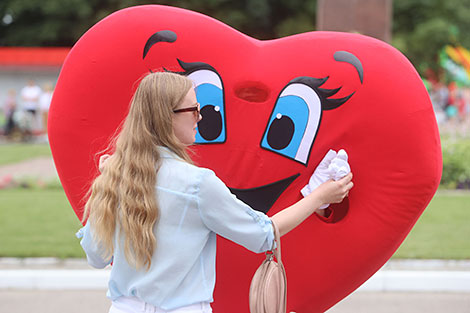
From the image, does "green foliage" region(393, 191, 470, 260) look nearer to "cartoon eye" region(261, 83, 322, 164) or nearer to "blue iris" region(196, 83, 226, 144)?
"cartoon eye" region(261, 83, 322, 164)

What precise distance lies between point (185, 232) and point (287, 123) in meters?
1.09

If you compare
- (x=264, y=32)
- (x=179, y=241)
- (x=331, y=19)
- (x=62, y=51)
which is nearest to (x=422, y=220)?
(x=331, y=19)

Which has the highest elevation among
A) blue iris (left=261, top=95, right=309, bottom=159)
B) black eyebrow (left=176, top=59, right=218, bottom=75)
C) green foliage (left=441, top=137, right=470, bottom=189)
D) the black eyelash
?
black eyebrow (left=176, top=59, right=218, bottom=75)

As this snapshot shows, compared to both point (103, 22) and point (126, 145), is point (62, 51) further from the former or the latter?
point (126, 145)

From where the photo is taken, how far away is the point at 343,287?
285cm

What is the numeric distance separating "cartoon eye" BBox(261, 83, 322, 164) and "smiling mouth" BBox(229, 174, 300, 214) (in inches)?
6.7

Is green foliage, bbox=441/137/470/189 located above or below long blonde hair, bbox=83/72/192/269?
below

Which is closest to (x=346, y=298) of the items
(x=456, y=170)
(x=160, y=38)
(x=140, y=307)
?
(x=160, y=38)

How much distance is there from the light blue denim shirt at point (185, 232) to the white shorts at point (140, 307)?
20 mm

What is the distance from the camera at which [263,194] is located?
9.24 ft

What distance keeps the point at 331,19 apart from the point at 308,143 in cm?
574

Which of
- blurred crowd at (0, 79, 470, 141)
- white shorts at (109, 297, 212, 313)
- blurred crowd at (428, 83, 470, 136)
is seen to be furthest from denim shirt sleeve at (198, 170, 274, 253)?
blurred crowd at (428, 83, 470, 136)

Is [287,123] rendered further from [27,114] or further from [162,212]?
[27,114]

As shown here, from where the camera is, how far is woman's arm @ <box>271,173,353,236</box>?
1972mm
